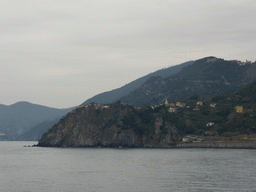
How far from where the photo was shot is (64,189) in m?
67.2

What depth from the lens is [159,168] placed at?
329 ft

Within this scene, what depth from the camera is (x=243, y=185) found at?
67.9 m

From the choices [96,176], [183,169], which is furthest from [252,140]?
[96,176]

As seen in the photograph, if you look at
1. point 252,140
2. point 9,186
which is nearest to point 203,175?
point 9,186

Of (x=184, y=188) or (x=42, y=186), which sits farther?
(x=42, y=186)

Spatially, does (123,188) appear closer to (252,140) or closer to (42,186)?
(42,186)

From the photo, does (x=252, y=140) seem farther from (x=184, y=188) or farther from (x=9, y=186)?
(x=9, y=186)

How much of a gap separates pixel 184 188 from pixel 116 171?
3179cm

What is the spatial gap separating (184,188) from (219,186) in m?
6.82

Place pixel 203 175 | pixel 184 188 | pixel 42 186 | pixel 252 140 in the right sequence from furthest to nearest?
pixel 252 140 < pixel 203 175 < pixel 42 186 < pixel 184 188

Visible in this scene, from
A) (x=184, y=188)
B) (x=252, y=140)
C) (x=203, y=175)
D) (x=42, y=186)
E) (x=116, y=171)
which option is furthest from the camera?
(x=252, y=140)

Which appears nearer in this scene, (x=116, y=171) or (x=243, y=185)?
(x=243, y=185)

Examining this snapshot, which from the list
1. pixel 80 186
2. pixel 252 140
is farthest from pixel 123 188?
pixel 252 140

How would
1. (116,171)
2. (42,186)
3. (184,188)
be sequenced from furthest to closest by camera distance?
(116,171) → (42,186) → (184,188)
